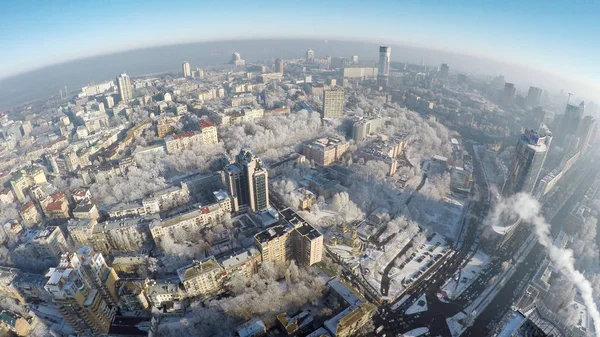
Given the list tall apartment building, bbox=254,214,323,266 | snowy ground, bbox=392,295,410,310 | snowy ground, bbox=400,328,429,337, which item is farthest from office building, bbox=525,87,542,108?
tall apartment building, bbox=254,214,323,266

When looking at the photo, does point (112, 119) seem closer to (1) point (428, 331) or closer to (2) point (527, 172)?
(1) point (428, 331)

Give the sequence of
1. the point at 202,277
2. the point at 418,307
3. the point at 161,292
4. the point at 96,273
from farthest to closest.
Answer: the point at 418,307, the point at 202,277, the point at 161,292, the point at 96,273

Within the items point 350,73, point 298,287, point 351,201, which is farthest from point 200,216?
point 350,73

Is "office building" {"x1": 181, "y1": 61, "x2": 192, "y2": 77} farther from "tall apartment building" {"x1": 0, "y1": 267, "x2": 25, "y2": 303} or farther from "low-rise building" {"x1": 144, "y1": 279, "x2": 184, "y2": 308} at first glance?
"low-rise building" {"x1": 144, "y1": 279, "x2": 184, "y2": 308}

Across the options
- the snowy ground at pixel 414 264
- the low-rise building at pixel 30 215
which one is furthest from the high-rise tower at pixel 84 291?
the snowy ground at pixel 414 264

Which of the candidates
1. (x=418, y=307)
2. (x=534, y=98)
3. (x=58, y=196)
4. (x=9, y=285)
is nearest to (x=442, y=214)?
(x=418, y=307)

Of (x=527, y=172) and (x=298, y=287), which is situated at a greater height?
(x=527, y=172)

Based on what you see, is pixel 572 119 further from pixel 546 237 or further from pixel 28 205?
pixel 28 205
